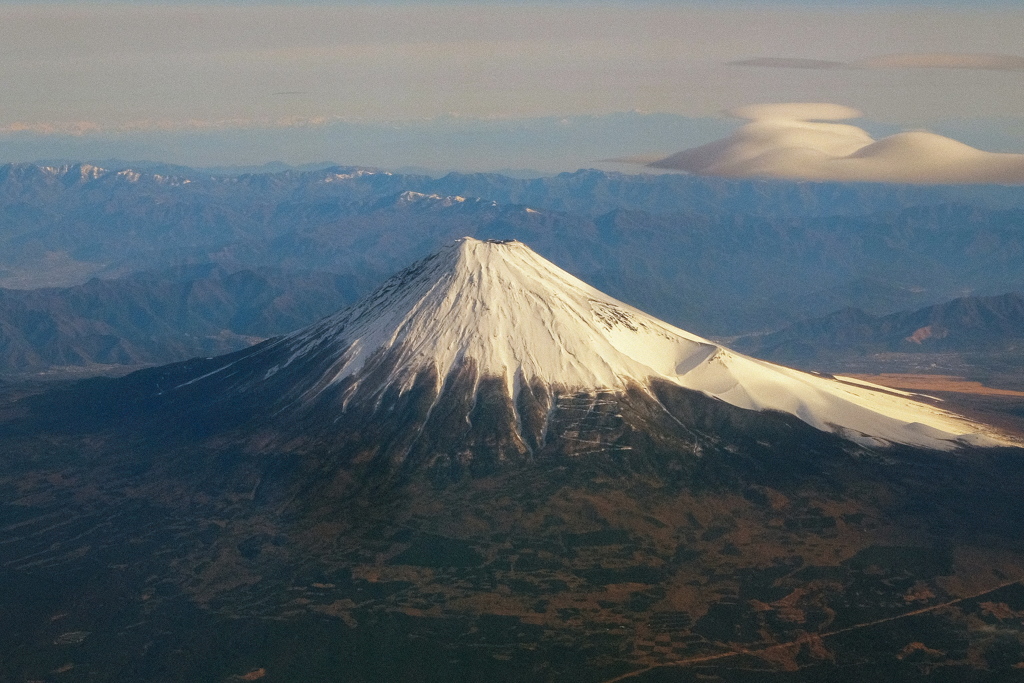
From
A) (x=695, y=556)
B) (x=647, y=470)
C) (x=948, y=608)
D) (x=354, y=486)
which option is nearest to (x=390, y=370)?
(x=354, y=486)

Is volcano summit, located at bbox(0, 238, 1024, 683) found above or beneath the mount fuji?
beneath

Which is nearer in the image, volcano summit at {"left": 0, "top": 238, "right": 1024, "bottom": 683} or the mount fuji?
volcano summit at {"left": 0, "top": 238, "right": 1024, "bottom": 683}

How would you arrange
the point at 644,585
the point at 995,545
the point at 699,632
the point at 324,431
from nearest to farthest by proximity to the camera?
the point at 699,632 → the point at 644,585 → the point at 995,545 → the point at 324,431

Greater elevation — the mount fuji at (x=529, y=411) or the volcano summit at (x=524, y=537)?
the mount fuji at (x=529, y=411)

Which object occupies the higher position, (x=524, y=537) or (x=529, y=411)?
(x=529, y=411)

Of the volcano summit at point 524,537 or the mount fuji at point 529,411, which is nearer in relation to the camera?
the volcano summit at point 524,537

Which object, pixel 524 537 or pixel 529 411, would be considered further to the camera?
pixel 529 411

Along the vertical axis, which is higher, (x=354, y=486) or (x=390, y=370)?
(x=390, y=370)

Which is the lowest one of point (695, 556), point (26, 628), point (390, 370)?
point (26, 628)

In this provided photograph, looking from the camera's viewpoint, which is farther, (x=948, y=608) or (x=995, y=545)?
(x=995, y=545)

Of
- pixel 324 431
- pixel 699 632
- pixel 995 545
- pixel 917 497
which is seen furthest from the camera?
pixel 324 431

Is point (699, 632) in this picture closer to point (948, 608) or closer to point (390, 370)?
point (948, 608)
